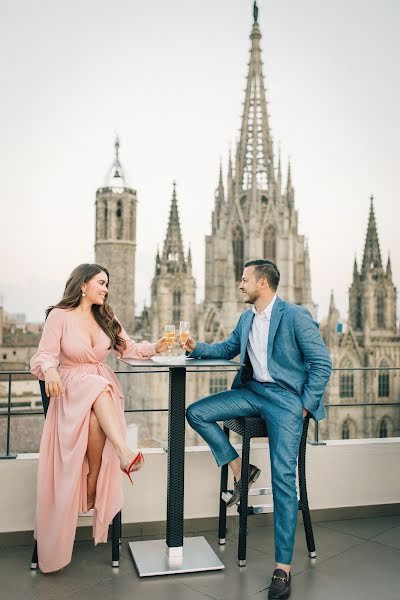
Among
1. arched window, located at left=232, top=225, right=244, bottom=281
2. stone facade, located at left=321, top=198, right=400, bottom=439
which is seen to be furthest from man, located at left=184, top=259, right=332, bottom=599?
arched window, located at left=232, top=225, right=244, bottom=281

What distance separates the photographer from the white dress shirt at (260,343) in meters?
3.30

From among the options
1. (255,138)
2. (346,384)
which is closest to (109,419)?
(346,384)

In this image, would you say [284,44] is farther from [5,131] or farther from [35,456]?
[35,456]

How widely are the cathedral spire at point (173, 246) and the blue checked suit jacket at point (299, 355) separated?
138 ft

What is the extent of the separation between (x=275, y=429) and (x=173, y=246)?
4351 cm

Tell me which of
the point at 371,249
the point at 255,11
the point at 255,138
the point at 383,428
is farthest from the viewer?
the point at 255,11

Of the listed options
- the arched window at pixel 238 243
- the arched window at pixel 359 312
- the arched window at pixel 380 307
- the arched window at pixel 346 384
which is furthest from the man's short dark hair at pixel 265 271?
the arched window at pixel 238 243

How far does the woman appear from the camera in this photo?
9.86 feet

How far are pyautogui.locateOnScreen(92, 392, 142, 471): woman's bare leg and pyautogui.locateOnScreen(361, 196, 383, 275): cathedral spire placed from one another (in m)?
45.7

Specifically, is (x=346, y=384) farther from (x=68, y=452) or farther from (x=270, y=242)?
(x=68, y=452)

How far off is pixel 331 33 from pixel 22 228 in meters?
23.8

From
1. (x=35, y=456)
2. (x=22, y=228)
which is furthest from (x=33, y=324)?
(x=35, y=456)

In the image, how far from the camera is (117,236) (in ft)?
165

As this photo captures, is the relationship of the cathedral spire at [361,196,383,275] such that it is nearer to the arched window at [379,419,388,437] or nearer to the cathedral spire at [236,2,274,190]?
the cathedral spire at [236,2,274,190]
